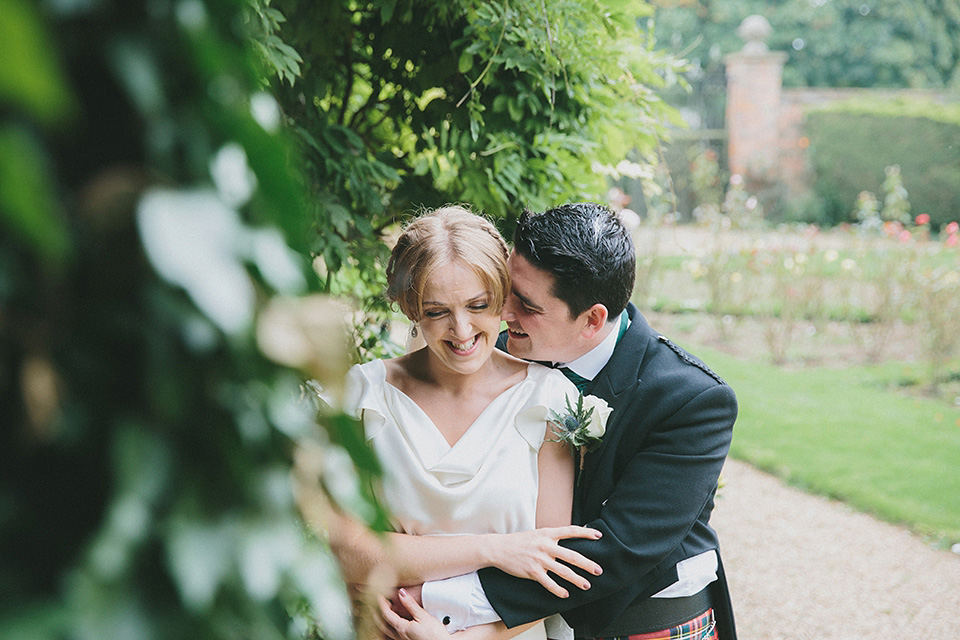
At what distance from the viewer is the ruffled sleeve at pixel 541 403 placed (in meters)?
2.39

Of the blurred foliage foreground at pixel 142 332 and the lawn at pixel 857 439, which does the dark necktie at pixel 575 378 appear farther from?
the lawn at pixel 857 439

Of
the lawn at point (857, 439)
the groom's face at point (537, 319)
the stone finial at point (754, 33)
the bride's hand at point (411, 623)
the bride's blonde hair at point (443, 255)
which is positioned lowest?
the lawn at point (857, 439)

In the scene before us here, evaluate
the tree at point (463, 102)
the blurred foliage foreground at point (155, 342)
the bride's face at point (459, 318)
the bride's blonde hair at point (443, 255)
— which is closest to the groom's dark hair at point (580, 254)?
the bride's blonde hair at point (443, 255)

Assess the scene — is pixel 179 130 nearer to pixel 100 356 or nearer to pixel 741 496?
pixel 100 356

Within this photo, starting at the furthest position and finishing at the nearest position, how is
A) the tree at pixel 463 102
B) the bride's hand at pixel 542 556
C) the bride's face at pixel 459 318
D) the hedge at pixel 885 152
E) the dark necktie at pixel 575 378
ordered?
the hedge at pixel 885 152 < the tree at pixel 463 102 < the dark necktie at pixel 575 378 < the bride's face at pixel 459 318 < the bride's hand at pixel 542 556

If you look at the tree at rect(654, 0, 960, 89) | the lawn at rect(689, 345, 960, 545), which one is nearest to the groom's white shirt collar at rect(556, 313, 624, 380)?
the lawn at rect(689, 345, 960, 545)

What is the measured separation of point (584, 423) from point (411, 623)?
0.66 metres

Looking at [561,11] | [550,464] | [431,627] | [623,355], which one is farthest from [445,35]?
[431,627]

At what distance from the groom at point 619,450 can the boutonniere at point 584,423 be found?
3.9 inches

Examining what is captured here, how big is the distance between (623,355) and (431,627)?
0.92 metres

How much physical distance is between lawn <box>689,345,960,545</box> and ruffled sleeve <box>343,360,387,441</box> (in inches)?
190

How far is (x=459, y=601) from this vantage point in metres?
2.22

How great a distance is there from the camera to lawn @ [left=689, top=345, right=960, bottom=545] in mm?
6328

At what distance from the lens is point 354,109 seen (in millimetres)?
3686
